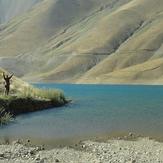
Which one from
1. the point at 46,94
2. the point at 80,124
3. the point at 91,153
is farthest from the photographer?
the point at 46,94

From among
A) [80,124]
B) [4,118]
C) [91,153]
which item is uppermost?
[4,118]

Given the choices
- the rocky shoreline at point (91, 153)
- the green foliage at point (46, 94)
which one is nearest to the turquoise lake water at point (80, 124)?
the green foliage at point (46, 94)

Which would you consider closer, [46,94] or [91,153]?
[91,153]

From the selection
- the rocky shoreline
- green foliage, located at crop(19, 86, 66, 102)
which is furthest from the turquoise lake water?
the rocky shoreline

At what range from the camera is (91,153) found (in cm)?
2728

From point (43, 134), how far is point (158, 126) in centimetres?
993

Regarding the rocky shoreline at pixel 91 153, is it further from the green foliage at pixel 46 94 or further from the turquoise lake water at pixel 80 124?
the green foliage at pixel 46 94

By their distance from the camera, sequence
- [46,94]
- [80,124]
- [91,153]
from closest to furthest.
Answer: [91,153]
[80,124]
[46,94]

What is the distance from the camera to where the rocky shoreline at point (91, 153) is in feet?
80.9

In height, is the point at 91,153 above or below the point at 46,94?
below

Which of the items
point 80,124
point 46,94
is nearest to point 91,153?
point 80,124

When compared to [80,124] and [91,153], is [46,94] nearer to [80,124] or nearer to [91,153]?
[80,124]

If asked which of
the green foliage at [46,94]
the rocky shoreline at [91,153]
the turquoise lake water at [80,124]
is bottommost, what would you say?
the rocky shoreline at [91,153]

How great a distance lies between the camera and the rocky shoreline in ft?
80.9
